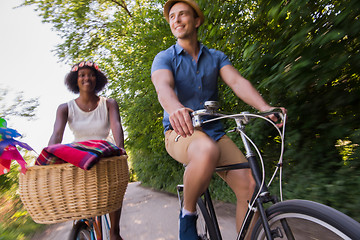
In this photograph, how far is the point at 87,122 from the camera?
7.75 ft

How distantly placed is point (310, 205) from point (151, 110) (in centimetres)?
631

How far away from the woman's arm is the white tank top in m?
0.04

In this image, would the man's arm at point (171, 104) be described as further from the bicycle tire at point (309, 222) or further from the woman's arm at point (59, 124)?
the woman's arm at point (59, 124)

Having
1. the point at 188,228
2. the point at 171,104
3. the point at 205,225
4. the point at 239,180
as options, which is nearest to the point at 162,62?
the point at 171,104

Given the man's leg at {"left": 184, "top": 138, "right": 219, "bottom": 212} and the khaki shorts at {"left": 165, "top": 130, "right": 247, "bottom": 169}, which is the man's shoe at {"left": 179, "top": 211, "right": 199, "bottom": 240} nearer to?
the man's leg at {"left": 184, "top": 138, "right": 219, "bottom": 212}

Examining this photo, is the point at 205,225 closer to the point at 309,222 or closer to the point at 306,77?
the point at 309,222

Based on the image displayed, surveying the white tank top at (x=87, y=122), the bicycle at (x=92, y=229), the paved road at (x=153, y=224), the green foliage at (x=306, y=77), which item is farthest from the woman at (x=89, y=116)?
the paved road at (x=153, y=224)

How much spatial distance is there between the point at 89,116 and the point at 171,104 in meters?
1.21

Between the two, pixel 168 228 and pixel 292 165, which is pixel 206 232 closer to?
pixel 292 165

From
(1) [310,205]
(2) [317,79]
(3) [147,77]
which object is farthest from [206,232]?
(3) [147,77]

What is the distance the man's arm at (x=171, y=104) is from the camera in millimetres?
1255

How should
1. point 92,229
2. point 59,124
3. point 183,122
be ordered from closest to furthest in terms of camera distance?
1. point 183,122
2. point 92,229
3. point 59,124

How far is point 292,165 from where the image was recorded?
3102mm

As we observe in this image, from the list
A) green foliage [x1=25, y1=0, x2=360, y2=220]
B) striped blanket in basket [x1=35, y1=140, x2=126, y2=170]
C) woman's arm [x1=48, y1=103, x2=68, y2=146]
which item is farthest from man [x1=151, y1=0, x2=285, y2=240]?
→ woman's arm [x1=48, y1=103, x2=68, y2=146]
